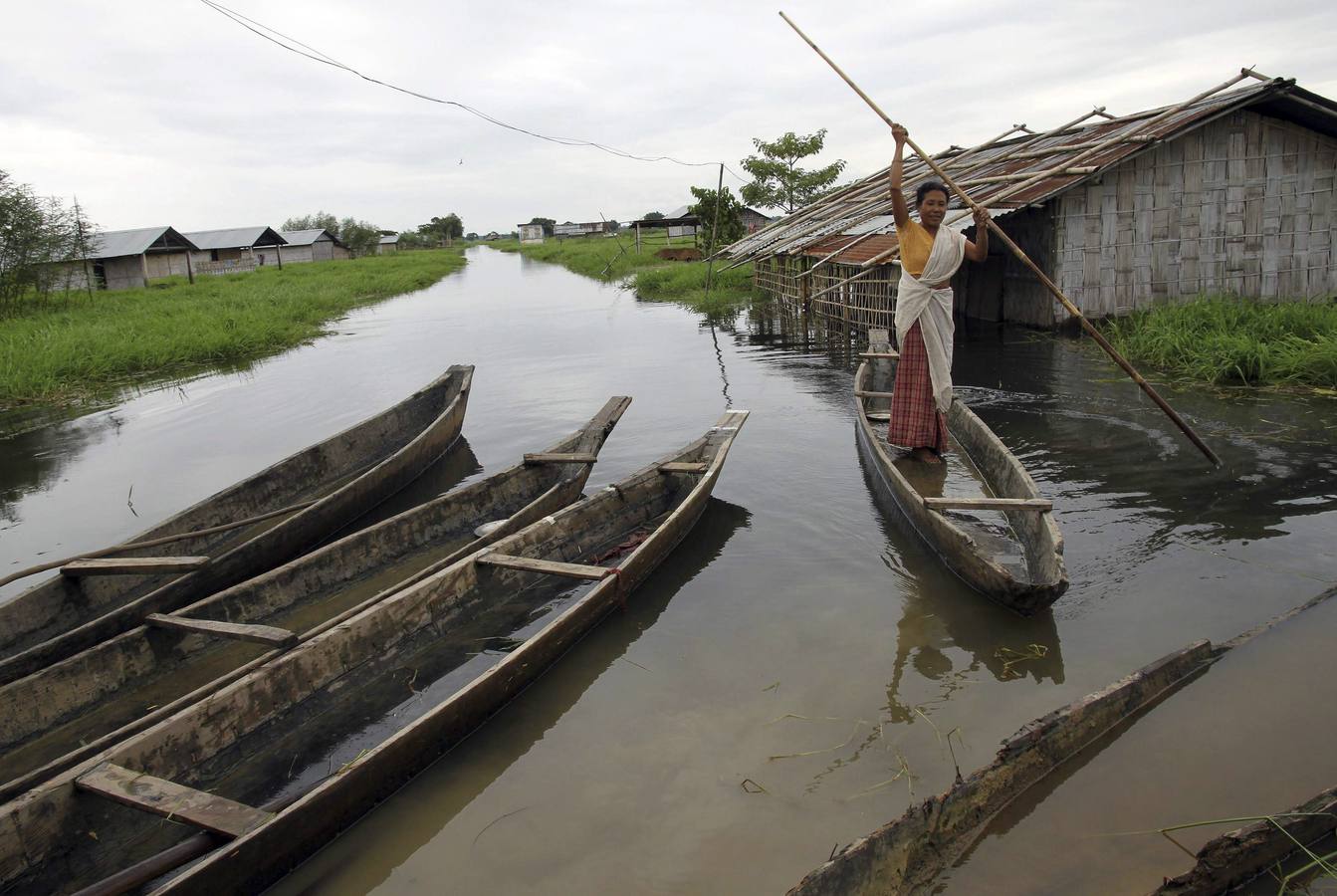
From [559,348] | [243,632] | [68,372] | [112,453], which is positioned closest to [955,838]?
[243,632]

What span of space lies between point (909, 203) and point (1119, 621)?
9.18 meters

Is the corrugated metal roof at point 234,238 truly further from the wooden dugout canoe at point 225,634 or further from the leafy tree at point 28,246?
the wooden dugout canoe at point 225,634

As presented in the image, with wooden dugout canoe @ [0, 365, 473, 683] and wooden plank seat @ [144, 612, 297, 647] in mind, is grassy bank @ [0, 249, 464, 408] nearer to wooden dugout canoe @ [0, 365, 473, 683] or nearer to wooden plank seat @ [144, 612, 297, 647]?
wooden dugout canoe @ [0, 365, 473, 683]

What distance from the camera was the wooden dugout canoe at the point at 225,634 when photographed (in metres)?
3.53

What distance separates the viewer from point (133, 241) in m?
30.3

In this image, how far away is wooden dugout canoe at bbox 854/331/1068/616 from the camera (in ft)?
12.9

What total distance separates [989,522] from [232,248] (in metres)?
41.8

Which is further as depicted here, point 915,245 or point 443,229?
point 443,229

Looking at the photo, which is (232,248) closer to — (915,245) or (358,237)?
(358,237)

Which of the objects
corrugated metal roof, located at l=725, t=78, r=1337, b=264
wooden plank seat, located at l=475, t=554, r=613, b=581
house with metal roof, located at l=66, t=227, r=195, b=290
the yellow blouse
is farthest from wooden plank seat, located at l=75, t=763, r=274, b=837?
house with metal roof, located at l=66, t=227, r=195, b=290

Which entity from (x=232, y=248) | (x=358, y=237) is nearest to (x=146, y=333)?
(x=232, y=248)

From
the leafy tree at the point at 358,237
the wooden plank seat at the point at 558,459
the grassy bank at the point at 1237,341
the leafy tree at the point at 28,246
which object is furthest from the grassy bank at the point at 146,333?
the leafy tree at the point at 358,237

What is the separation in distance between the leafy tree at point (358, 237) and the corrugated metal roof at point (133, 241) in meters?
26.1

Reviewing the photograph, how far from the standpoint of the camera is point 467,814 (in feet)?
10.7
